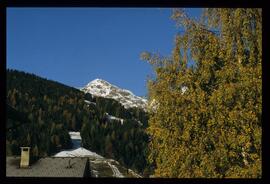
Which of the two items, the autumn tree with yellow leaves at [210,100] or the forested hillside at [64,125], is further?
the forested hillside at [64,125]

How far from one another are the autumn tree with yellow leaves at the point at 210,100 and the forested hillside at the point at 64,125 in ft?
147

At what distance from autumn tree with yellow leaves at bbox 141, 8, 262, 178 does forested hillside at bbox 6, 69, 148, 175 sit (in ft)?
147

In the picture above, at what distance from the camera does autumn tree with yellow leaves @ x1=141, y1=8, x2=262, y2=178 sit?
35.6ft

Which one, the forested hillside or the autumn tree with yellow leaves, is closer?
the autumn tree with yellow leaves

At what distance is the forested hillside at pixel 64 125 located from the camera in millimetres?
76500

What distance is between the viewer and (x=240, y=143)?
10.6 meters

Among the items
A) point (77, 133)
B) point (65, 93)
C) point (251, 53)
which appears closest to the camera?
point (251, 53)

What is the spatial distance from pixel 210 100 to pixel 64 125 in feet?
313

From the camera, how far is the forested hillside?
76.5m

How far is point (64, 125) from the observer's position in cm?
10506
